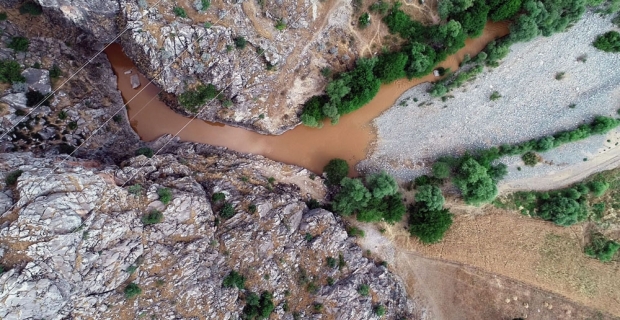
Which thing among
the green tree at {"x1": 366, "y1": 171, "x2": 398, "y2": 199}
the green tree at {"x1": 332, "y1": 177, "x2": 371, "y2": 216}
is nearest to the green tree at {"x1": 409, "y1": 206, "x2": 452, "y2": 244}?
the green tree at {"x1": 366, "y1": 171, "x2": 398, "y2": 199}

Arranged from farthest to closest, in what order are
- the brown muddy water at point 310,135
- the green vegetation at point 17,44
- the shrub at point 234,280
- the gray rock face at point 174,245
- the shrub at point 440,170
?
1. the brown muddy water at point 310,135
2. the shrub at point 440,170
3. the green vegetation at point 17,44
4. the shrub at point 234,280
5. the gray rock face at point 174,245

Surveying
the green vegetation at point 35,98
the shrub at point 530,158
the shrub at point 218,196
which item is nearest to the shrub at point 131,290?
the shrub at point 218,196

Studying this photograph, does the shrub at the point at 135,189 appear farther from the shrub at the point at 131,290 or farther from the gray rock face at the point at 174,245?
the shrub at the point at 131,290

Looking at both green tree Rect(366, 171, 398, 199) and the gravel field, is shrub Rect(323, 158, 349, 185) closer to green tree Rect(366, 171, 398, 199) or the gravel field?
green tree Rect(366, 171, 398, 199)

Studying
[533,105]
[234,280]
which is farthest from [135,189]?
[533,105]

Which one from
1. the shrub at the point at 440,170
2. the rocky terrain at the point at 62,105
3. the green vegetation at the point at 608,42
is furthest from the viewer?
the green vegetation at the point at 608,42

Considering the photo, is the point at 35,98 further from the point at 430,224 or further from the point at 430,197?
the point at 430,224
